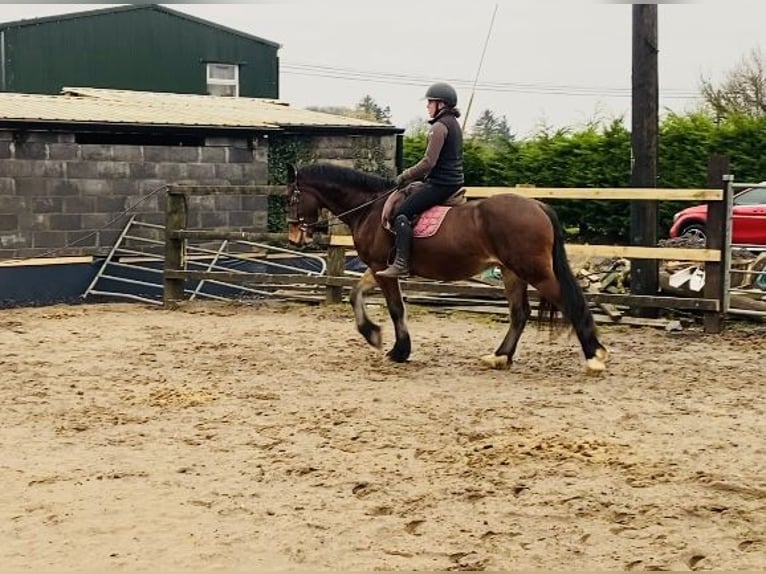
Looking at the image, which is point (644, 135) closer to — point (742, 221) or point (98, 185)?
point (742, 221)

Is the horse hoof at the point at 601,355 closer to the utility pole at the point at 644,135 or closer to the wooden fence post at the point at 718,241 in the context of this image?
the wooden fence post at the point at 718,241

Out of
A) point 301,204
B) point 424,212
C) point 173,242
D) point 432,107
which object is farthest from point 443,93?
point 173,242

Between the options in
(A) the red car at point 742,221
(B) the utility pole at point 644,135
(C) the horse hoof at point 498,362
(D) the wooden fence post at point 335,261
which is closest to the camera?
(C) the horse hoof at point 498,362

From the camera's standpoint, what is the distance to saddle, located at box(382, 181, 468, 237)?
834 centimetres

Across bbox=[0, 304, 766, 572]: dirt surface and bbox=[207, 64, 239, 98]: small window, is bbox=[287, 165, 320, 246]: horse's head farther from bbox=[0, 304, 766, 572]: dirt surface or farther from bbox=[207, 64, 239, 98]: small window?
bbox=[207, 64, 239, 98]: small window

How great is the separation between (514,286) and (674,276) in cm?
313

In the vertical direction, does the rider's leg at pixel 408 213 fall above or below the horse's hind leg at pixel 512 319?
above

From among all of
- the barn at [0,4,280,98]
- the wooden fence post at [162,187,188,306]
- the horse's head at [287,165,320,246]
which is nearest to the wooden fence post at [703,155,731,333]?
the horse's head at [287,165,320,246]

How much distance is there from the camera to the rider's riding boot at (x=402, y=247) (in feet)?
27.3

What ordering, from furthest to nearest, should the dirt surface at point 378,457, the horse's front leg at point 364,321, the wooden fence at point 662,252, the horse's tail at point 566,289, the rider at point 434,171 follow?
1. the wooden fence at point 662,252
2. the horse's front leg at point 364,321
3. the rider at point 434,171
4. the horse's tail at point 566,289
5. the dirt surface at point 378,457

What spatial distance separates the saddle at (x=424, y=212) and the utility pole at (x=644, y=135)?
10.2ft

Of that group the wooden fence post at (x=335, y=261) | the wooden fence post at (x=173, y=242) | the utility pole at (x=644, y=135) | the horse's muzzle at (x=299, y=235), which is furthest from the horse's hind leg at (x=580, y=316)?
the wooden fence post at (x=173, y=242)

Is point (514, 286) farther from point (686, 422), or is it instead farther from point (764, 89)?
point (764, 89)

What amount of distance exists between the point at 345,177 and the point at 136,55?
61.2ft
